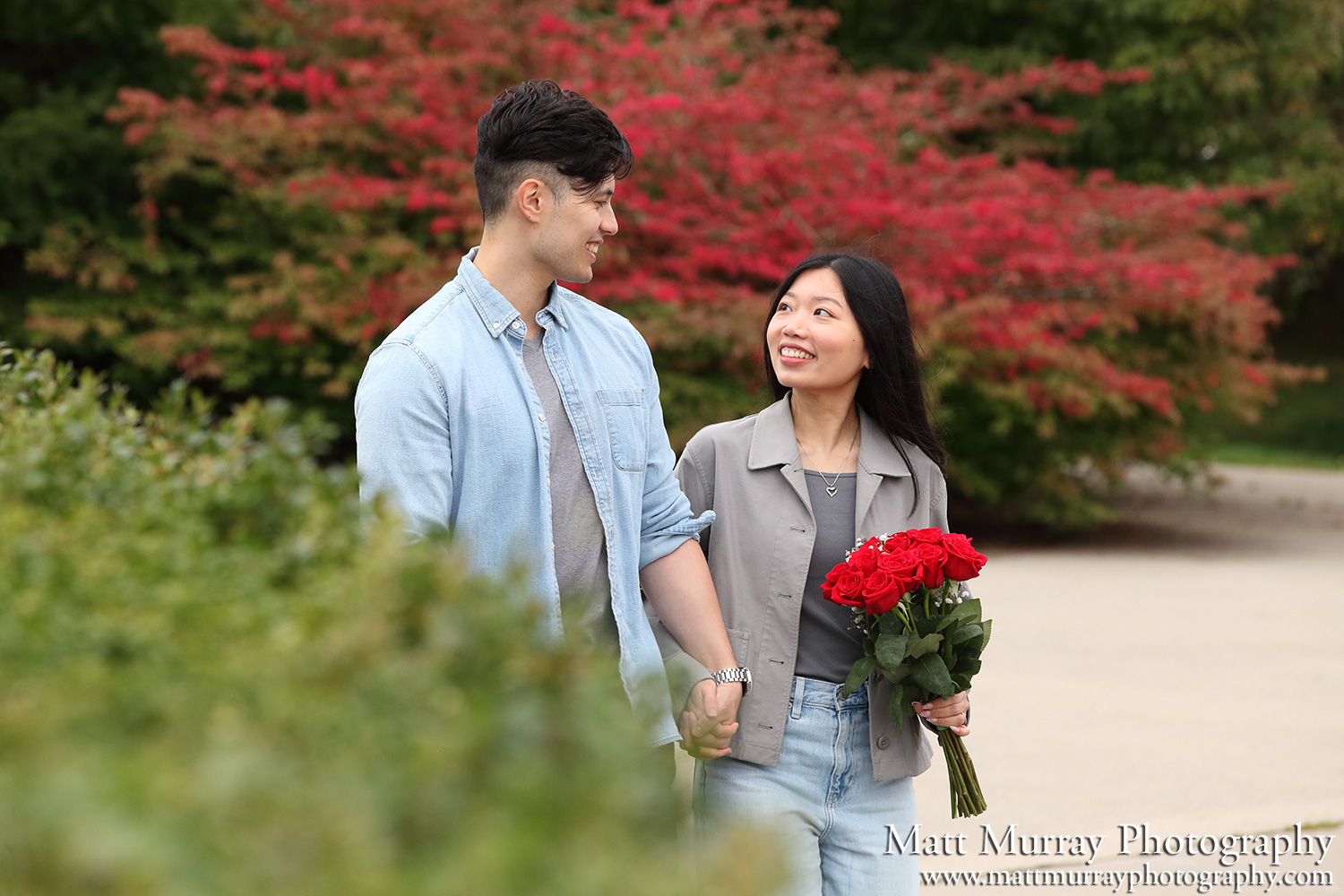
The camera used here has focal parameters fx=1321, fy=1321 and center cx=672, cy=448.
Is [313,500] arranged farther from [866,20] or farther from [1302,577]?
[866,20]

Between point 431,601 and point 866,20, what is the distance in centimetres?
1656

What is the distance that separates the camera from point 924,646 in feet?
9.29

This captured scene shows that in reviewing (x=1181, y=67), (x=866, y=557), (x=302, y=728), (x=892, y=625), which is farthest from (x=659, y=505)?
(x=1181, y=67)

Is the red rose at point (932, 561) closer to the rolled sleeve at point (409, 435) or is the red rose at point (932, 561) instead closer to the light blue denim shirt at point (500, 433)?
the light blue denim shirt at point (500, 433)

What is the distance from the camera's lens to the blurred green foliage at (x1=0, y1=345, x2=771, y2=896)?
0.82 meters

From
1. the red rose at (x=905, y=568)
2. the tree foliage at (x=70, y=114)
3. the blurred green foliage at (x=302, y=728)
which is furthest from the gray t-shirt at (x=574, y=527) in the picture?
the tree foliage at (x=70, y=114)

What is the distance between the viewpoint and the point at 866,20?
655 inches

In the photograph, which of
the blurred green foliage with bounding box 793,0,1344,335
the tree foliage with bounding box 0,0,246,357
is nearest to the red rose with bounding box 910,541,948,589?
the tree foliage with bounding box 0,0,246,357

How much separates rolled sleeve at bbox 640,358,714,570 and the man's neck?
35cm

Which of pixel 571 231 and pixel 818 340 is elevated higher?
pixel 571 231

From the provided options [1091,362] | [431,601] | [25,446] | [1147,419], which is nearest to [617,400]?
[25,446]

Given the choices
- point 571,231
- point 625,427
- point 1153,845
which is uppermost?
point 571,231

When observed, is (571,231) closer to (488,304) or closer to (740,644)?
(488,304)

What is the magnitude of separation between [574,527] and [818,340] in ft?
2.60
